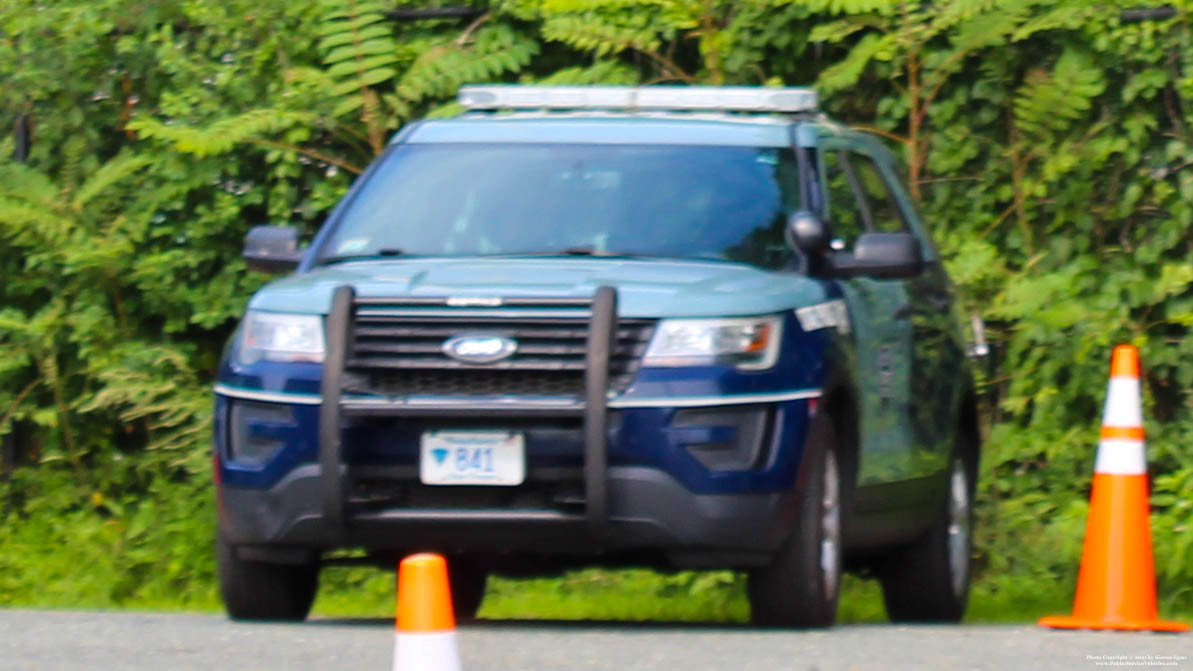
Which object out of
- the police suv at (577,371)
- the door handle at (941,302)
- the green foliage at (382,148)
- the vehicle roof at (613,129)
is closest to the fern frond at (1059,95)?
the green foliage at (382,148)

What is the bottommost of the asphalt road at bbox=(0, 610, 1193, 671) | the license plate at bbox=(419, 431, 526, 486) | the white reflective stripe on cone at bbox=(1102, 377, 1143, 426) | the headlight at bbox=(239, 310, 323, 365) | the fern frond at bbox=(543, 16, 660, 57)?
the asphalt road at bbox=(0, 610, 1193, 671)

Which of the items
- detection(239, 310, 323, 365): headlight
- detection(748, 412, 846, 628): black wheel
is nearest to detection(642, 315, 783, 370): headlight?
detection(748, 412, 846, 628): black wheel

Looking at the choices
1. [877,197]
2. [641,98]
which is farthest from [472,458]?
[877,197]

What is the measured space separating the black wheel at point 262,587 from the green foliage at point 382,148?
3.24m

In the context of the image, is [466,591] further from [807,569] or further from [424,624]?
[424,624]

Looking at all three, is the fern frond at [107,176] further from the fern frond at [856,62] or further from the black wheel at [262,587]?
the black wheel at [262,587]

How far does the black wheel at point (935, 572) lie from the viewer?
29.5ft

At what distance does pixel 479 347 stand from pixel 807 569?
1.09 m

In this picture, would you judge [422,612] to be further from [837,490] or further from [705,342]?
[837,490]

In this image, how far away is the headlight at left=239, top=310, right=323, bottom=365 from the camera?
715 centimetres

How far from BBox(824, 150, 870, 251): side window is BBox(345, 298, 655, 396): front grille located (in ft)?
4.35

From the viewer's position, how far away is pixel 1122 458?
7.80m

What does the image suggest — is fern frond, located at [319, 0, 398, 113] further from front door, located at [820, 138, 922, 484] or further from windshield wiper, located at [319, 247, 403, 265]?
windshield wiper, located at [319, 247, 403, 265]

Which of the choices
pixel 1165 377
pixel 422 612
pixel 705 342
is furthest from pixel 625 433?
pixel 1165 377
